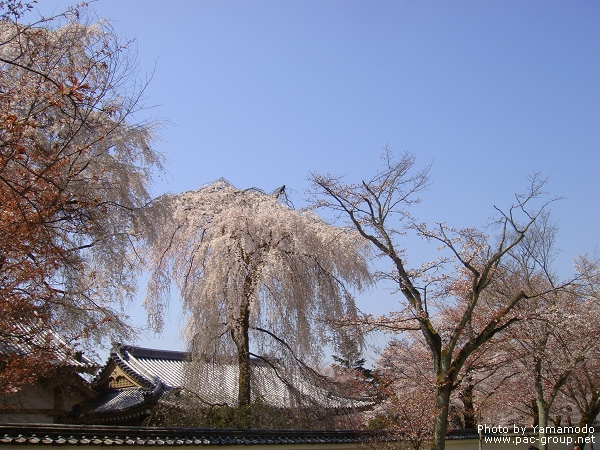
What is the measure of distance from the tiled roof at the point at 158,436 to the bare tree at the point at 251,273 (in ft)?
7.30

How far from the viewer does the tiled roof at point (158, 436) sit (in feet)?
21.1

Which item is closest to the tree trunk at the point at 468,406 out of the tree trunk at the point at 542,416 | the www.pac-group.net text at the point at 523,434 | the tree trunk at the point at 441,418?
the www.pac-group.net text at the point at 523,434

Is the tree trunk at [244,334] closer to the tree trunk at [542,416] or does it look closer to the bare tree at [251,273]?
the bare tree at [251,273]

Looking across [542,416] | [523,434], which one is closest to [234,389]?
[542,416]

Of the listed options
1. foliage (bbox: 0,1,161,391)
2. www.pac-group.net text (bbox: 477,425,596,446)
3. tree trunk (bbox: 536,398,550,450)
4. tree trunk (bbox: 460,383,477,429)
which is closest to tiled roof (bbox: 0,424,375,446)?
foliage (bbox: 0,1,161,391)

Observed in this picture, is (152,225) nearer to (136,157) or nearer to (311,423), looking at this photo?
(136,157)

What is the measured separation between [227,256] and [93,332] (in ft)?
12.8

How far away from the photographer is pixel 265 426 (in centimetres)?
1057

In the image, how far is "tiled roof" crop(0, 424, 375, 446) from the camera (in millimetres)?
6438

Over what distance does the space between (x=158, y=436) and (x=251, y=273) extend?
4.56 meters

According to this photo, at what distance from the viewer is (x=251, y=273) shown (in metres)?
11.7

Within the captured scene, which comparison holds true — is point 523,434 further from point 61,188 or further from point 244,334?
point 61,188

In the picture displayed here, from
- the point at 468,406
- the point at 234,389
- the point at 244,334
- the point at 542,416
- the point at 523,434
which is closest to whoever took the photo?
the point at 244,334


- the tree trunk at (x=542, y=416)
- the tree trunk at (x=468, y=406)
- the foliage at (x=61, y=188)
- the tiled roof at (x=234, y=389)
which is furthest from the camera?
the tree trunk at (x=468, y=406)
